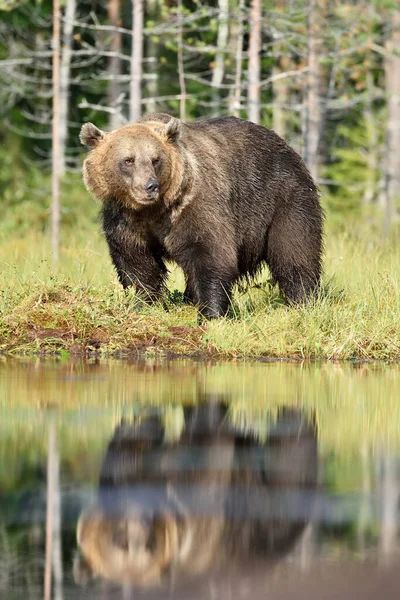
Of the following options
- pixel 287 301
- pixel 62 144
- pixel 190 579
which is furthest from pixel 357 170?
pixel 190 579

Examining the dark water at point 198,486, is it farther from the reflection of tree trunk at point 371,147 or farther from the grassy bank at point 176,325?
the reflection of tree trunk at point 371,147

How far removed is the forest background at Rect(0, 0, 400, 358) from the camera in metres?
10.4

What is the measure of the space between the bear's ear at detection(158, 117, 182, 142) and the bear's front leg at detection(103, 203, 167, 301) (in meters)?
0.75

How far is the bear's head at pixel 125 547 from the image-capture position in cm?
403

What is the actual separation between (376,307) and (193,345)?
6.13ft

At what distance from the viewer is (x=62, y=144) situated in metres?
30.8

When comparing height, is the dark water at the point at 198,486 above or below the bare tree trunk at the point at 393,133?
below

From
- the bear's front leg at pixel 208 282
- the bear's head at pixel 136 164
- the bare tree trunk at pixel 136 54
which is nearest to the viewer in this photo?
the bear's head at pixel 136 164

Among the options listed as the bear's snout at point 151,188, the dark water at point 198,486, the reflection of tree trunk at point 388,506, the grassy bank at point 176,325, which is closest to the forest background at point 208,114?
the grassy bank at point 176,325

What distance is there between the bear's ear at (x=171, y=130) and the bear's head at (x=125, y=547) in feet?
18.8

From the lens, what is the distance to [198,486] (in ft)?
17.2

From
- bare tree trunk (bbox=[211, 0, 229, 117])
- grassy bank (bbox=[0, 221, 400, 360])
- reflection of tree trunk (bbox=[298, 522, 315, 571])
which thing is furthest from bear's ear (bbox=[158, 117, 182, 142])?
bare tree trunk (bbox=[211, 0, 229, 117])

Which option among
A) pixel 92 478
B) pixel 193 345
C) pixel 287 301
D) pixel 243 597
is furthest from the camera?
pixel 287 301

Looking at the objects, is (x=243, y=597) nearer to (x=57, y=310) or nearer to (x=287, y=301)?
(x=57, y=310)
